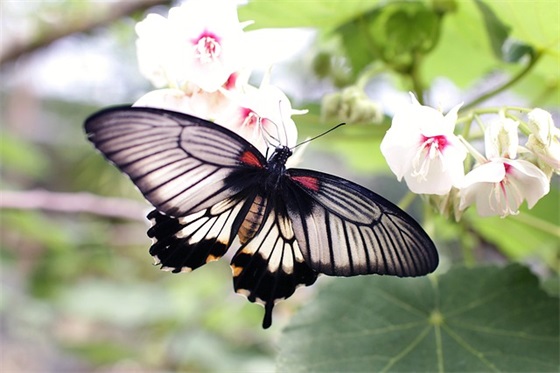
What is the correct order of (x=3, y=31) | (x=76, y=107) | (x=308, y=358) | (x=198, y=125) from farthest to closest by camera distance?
(x=76, y=107) → (x=3, y=31) → (x=308, y=358) → (x=198, y=125)

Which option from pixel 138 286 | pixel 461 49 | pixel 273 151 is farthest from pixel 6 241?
pixel 273 151

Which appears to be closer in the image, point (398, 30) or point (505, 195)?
point (505, 195)

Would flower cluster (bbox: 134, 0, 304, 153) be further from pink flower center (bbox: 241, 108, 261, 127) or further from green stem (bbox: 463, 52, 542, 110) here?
green stem (bbox: 463, 52, 542, 110)

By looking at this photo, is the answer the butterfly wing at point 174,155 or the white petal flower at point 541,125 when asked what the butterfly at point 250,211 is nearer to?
the butterfly wing at point 174,155

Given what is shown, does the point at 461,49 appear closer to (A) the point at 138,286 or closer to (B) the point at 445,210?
(B) the point at 445,210

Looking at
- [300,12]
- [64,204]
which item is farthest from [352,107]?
[64,204]

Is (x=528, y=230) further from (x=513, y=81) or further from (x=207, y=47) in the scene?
(x=207, y=47)

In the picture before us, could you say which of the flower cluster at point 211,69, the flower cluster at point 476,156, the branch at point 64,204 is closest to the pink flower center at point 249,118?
the flower cluster at point 211,69
